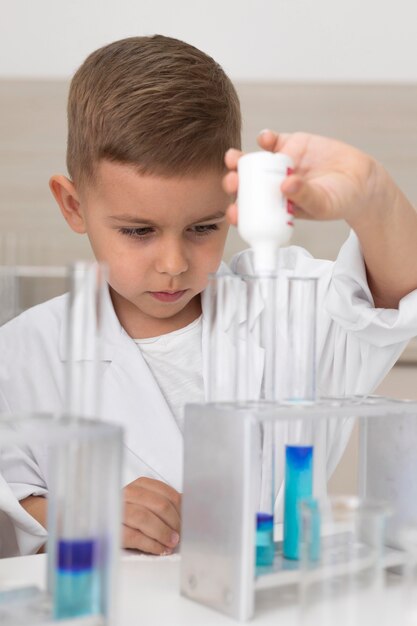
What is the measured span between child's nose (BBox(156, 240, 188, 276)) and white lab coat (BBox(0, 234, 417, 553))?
12 centimetres

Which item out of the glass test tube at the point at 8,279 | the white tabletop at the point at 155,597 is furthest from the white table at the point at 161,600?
the glass test tube at the point at 8,279

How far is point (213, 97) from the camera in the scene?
3.30 feet

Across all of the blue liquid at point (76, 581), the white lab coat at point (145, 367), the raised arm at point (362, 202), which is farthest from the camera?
the white lab coat at point (145, 367)

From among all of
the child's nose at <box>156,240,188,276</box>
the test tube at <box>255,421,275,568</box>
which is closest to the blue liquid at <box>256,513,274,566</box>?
the test tube at <box>255,421,275,568</box>

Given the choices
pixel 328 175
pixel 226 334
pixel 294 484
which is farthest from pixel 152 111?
pixel 294 484

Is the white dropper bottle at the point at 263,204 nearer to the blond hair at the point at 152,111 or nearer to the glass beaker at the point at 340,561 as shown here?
the glass beaker at the point at 340,561

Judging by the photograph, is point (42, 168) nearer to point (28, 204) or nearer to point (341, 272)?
point (28, 204)

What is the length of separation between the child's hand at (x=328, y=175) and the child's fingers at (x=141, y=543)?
310 millimetres

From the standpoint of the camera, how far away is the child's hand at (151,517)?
31.1 inches

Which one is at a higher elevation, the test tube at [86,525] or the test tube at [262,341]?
the test tube at [262,341]

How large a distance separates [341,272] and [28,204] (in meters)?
1.30

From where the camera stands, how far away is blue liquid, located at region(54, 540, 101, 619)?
20.0 inches

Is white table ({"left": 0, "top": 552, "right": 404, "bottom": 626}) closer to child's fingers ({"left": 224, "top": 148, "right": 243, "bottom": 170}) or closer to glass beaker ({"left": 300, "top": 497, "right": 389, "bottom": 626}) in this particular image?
glass beaker ({"left": 300, "top": 497, "right": 389, "bottom": 626})

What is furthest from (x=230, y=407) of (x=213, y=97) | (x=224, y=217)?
(x=213, y=97)
